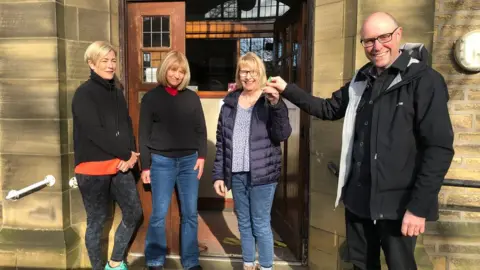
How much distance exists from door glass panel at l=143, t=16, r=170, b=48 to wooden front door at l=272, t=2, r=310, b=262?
1172mm

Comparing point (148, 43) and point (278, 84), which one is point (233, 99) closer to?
point (278, 84)

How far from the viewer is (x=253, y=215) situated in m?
2.92

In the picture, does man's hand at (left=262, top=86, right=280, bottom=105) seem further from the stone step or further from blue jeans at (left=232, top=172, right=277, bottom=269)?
the stone step

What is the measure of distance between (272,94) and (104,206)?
5.30 ft

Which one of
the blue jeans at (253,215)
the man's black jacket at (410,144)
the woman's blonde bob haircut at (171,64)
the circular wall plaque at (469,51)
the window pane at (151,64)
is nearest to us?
the man's black jacket at (410,144)

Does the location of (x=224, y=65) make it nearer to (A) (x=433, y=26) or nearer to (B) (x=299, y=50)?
(B) (x=299, y=50)

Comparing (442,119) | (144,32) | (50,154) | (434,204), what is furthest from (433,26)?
(50,154)

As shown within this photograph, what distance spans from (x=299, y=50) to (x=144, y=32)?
4.58 feet

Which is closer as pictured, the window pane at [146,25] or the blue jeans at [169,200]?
the blue jeans at [169,200]

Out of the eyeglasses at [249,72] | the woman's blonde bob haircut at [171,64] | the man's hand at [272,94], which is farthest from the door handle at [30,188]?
the man's hand at [272,94]

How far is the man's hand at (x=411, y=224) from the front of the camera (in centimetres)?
186

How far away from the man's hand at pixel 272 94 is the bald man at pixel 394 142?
44cm

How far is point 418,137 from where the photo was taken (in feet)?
6.25

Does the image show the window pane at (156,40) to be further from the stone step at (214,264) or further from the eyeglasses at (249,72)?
the stone step at (214,264)
